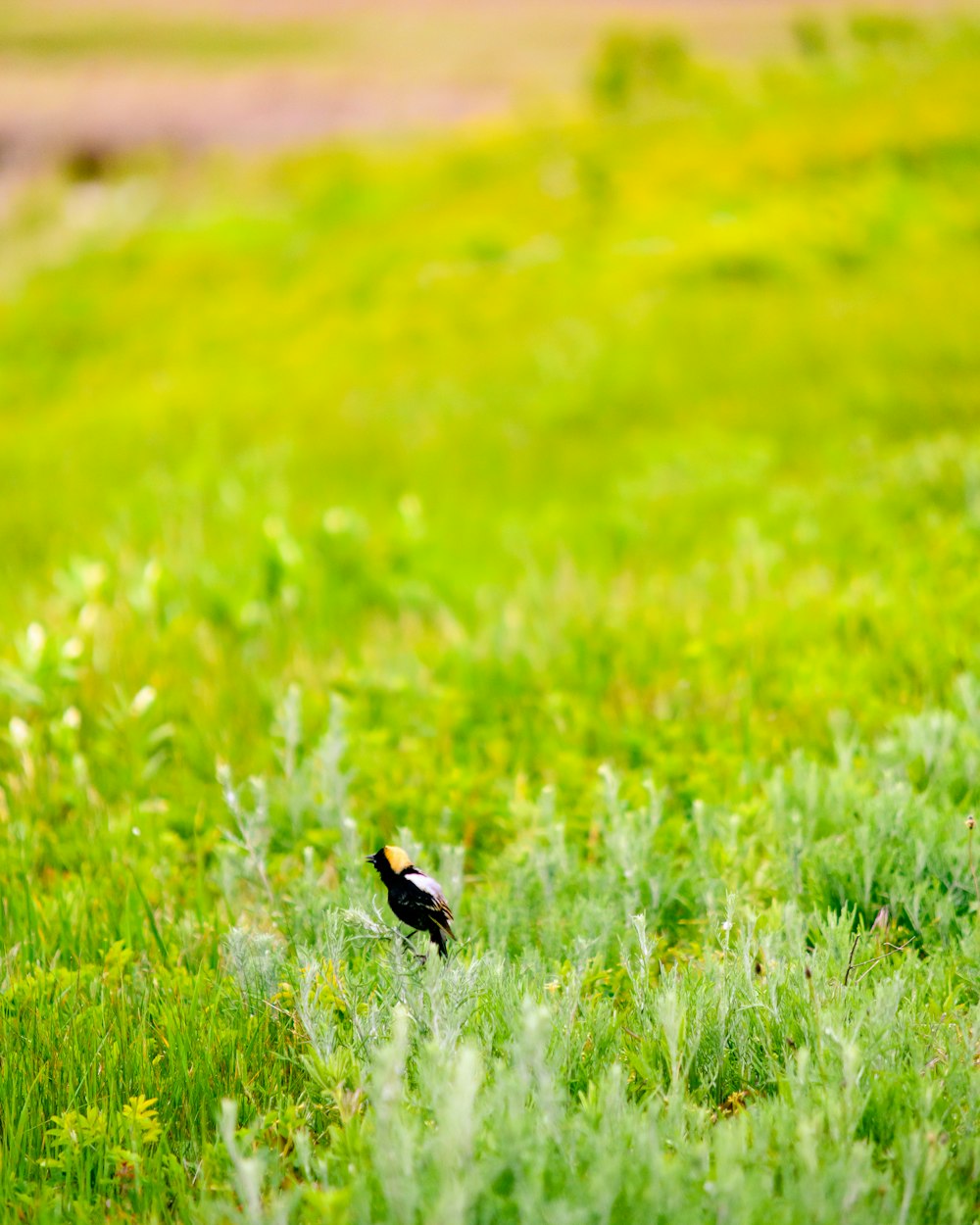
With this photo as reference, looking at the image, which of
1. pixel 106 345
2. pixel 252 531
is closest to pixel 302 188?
pixel 106 345

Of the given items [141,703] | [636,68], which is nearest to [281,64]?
[636,68]

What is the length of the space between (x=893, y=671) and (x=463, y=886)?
1.92m

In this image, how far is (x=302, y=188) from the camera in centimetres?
2342

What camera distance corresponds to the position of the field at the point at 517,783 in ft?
5.43

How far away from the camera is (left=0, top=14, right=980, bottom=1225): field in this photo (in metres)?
1.66

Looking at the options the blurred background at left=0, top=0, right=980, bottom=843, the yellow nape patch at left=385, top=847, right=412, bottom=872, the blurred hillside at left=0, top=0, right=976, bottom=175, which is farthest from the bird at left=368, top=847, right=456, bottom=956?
the blurred hillside at left=0, top=0, right=976, bottom=175

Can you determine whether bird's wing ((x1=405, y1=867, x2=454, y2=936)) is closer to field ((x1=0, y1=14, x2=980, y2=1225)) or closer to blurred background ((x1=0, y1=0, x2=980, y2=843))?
field ((x1=0, y1=14, x2=980, y2=1225))

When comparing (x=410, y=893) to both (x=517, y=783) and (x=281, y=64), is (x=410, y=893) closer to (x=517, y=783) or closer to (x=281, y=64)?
(x=517, y=783)

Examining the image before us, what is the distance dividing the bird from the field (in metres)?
0.10

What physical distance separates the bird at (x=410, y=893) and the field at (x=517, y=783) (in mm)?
96

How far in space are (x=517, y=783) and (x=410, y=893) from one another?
1.20 meters

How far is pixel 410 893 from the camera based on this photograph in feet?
6.81

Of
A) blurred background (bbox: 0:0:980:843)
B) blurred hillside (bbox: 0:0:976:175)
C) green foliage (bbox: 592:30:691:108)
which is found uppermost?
blurred hillside (bbox: 0:0:976:175)

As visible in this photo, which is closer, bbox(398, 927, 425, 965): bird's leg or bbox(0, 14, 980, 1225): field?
bbox(0, 14, 980, 1225): field
